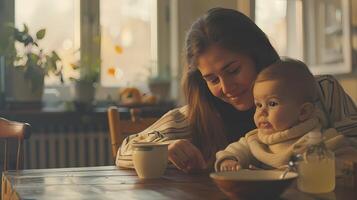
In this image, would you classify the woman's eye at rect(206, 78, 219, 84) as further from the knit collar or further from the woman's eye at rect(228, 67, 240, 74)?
the knit collar

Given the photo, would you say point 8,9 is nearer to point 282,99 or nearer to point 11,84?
point 11,84

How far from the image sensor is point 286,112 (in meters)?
1.09

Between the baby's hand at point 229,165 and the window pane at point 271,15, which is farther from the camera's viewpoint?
the window pane at point 271,15

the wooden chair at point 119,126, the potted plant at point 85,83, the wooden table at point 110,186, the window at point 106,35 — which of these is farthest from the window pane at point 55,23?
the wooden table at point 110,186

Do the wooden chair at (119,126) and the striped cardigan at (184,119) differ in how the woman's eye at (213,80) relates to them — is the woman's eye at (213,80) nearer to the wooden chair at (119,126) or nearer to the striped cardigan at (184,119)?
the striped cardigan at (184,119)

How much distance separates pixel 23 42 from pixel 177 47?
96 centimetres

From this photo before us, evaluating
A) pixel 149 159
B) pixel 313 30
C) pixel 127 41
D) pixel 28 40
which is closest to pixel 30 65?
pixel 28 40

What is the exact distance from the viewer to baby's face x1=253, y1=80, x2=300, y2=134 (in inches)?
42.6

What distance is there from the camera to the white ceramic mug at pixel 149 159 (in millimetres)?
1297

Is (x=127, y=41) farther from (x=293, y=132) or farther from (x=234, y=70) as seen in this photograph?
(x=293, y=132)

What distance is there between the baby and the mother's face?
0.92 feet

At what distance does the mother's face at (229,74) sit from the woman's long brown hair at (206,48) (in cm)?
2

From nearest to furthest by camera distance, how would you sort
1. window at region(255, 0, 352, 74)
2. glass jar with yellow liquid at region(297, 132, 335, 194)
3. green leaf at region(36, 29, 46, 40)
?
1. glass jar with yellow liquid at region(297, 132, 335, 194)
2. window at region(255, 0, 352, 74)
3. green leaf at region(36, 29, 46, 40)

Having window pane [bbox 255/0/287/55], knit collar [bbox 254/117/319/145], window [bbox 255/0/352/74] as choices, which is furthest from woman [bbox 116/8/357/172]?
window pane [bbox 255/0/287/55]
